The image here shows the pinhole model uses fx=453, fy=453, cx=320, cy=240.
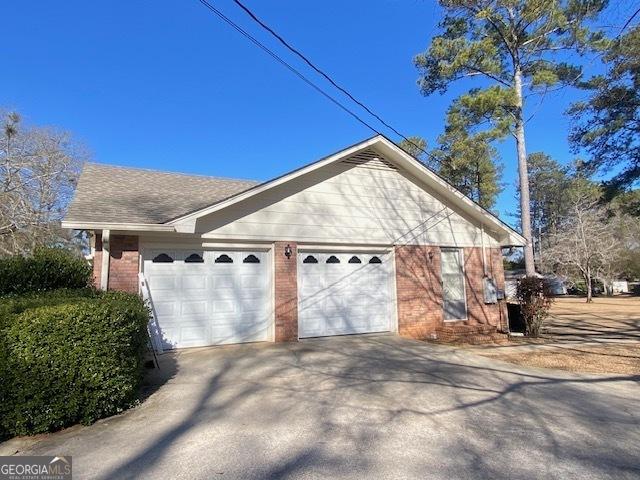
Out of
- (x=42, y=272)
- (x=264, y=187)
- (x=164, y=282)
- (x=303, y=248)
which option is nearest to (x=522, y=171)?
(x=303, y=248)

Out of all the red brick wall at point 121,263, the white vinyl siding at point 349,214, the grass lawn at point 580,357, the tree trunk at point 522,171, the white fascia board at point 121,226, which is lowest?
the grass lawn at point 580,357

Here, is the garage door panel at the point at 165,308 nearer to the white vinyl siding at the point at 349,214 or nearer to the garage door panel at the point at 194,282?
the garage door panel at the point at 194,282

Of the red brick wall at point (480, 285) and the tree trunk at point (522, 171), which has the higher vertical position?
the tree trunk at point (522, 171)

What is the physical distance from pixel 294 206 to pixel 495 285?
6.75 meters

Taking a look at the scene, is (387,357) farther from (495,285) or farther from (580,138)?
(580,138)

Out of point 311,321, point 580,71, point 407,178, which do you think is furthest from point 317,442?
point 580,71

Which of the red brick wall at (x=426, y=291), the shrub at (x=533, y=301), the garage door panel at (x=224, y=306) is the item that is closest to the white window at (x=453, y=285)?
the red brick wall at (x=426, y=291)

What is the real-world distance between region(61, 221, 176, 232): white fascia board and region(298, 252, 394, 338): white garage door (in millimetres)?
3380

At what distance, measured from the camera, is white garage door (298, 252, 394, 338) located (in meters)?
10.9

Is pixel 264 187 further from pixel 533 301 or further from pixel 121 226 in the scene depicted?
pixel 533 301

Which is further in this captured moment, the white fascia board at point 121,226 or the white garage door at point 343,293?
the white garage door at point 343,293

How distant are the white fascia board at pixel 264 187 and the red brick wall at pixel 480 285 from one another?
182 inches

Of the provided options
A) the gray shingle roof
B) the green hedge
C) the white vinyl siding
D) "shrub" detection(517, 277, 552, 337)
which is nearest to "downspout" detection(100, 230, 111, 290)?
the gray shingle roof
